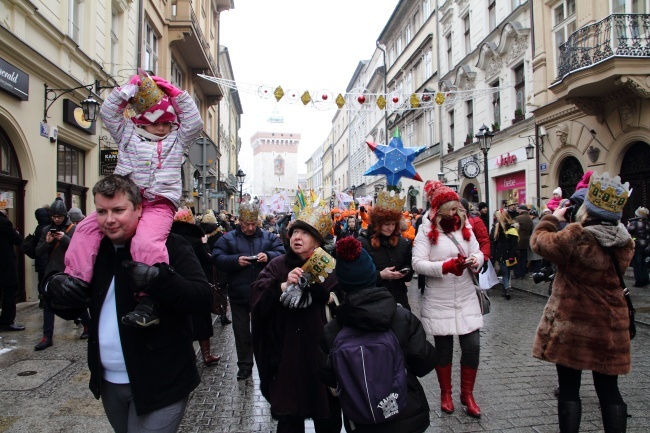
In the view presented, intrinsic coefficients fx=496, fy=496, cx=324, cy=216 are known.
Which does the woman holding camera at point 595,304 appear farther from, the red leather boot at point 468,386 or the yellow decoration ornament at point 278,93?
the yellow decoration ornament at point 278,93

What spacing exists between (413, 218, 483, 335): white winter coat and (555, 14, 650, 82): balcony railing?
10283 mm

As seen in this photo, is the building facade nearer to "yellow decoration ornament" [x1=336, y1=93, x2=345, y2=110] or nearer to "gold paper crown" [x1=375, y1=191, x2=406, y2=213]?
"yellow decoration ornament" [x1=336, y1=93, x2=345, y2=110]

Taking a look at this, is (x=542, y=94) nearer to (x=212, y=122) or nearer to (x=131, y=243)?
(x=131, y=243)

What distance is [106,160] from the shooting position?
1267 centimetres

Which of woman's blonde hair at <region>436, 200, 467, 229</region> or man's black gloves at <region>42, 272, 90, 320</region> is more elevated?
woman's blonde hair at <region>436, 200, 467, 229</region>

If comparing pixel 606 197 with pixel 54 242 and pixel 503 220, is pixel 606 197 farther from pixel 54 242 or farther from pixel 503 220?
pixel 503 220

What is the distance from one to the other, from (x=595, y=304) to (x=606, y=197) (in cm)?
71

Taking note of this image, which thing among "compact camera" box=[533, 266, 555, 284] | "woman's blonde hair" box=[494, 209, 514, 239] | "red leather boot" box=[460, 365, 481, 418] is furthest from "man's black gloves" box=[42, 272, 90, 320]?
"woman's blonde hair" box=[494, 209, 514, 239]

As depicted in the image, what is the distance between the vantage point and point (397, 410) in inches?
97.2

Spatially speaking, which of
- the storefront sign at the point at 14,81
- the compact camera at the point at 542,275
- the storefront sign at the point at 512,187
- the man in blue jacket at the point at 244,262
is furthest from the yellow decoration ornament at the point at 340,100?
the compact camera at the point at 542,275

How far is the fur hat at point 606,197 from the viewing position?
125 inches

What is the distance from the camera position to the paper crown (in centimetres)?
318

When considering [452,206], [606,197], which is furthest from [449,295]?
[606,197]

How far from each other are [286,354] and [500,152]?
18.7m
